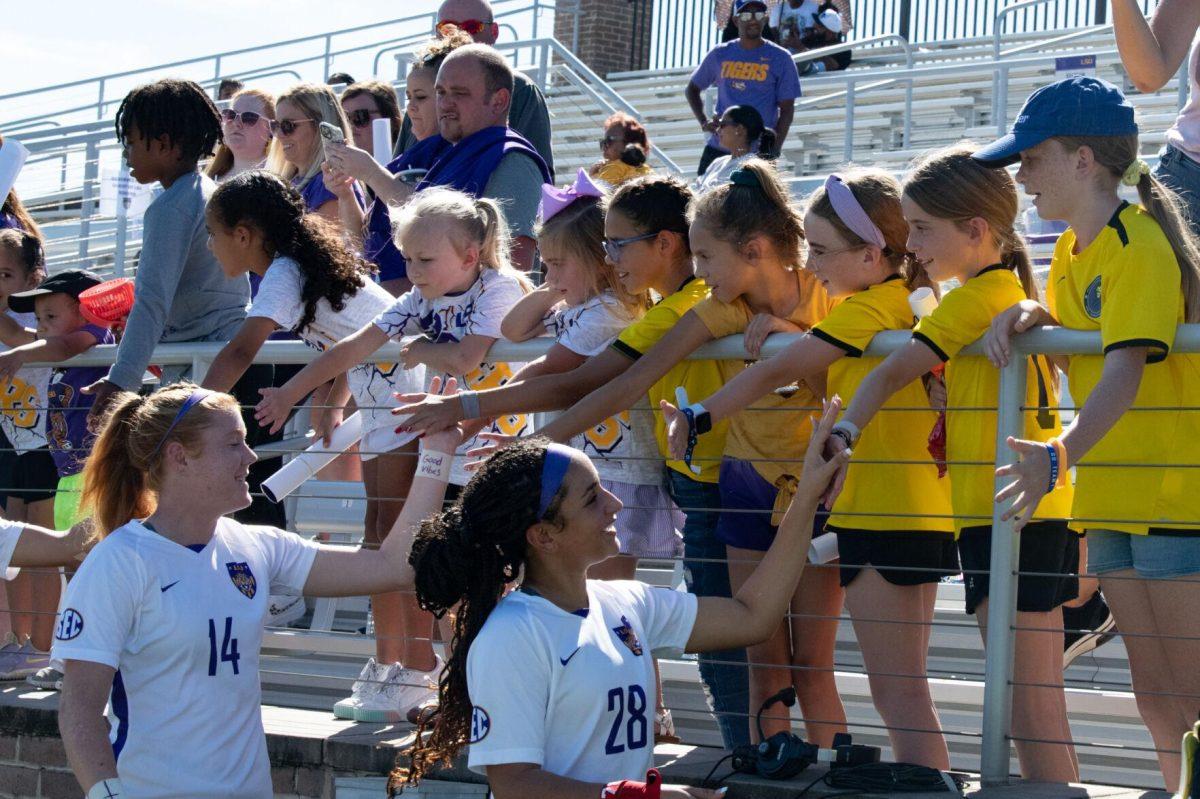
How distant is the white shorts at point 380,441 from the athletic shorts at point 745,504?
103 centimetres

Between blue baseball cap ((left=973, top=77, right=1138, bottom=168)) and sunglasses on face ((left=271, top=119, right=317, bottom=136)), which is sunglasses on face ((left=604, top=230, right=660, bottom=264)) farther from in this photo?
sunglasses on face ((left=271, top=119, right=317, bottom=136))

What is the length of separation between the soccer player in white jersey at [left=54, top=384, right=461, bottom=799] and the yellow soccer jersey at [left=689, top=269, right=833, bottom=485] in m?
0.86

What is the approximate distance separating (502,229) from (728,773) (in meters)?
1.91

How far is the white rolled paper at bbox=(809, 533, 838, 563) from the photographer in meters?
4.10

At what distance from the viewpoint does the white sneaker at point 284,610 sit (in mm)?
6684

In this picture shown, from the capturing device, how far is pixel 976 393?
12.6 ft

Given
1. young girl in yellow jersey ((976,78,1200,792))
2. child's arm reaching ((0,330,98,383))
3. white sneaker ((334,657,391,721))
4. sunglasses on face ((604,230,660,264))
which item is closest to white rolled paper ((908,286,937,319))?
young girl in yellow jersey ((976,78,1200,792))

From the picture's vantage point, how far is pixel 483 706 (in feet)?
10.4

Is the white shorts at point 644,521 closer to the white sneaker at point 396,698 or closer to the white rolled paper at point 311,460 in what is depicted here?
the white sneaker at point 396,698

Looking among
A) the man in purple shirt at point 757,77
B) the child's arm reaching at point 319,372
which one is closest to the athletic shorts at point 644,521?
the child's arm reaching at point 319,372

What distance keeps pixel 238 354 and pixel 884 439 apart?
6.72 feet

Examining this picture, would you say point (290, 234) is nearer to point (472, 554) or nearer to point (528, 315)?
→ point (528, 315)

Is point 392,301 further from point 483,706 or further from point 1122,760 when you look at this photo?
point 1122,760

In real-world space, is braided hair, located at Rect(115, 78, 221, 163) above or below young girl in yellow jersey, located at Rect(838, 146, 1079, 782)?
above
